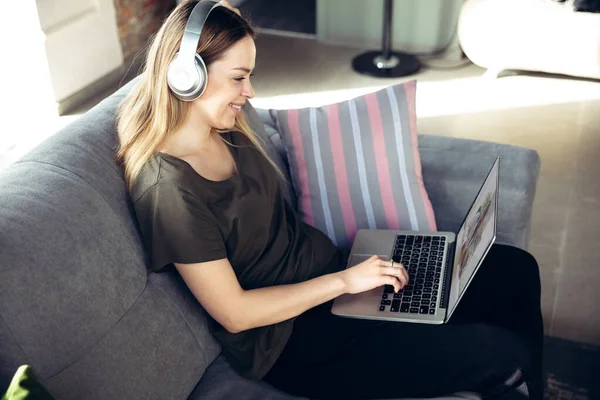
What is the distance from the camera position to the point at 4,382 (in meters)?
1.14

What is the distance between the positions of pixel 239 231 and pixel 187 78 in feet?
1.05

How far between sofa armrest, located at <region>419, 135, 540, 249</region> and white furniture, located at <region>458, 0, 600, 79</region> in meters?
1.82

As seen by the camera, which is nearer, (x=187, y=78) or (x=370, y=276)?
(x=187, y=78)

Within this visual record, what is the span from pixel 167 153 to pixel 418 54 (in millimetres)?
3156

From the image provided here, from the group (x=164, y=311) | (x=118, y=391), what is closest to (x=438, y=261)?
(x=164, y=311)

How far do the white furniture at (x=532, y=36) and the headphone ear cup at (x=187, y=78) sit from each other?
2.73 metres

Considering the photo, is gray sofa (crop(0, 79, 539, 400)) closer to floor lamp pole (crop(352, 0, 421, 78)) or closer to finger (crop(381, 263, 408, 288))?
finger (crop(381, 263, 408, 288))

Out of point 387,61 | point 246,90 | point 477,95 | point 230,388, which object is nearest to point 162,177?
point 246,90

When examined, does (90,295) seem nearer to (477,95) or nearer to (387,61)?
(477,95)

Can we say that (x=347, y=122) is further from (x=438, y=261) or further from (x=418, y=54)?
(x=418, y=54)

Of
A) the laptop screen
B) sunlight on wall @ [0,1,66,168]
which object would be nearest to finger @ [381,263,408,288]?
the laptop screen

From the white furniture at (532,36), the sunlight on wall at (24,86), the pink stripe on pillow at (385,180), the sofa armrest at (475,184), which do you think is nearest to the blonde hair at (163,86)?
the pink stripe on pillow at (385,180)

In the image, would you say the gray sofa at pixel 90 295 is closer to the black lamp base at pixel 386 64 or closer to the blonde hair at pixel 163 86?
the blonde hair at pixel 163 86

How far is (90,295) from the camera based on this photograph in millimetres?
1286
